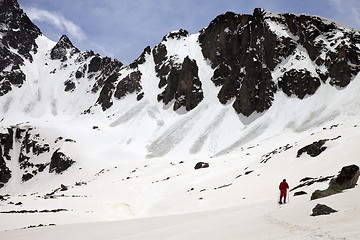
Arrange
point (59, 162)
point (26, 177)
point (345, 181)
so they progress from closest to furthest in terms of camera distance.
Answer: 1. point (345, 181)
2. point (59, 162)
3. point (26, 177)

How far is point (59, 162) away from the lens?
8688 cm

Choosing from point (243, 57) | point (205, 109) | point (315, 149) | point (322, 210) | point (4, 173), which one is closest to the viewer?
point (322, 210)

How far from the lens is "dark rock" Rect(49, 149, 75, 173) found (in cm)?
8556

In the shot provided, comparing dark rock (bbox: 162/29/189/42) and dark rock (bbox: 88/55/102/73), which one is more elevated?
dark rock (bbox: 88/55/102/73)

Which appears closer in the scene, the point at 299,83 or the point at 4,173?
the point at 4,173

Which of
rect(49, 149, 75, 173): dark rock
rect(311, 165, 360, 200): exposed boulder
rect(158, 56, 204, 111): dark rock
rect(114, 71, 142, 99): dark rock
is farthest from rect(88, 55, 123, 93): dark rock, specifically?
rect(311, 165, 360, 200): exposed boulder

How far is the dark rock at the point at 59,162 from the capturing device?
85562 mm

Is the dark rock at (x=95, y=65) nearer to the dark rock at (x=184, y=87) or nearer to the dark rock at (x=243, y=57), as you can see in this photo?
the dark rock at (x=184, y=87)

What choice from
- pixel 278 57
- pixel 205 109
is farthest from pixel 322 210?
pixel 278 57

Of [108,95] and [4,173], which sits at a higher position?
[108,95]

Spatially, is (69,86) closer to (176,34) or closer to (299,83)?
(176,34)

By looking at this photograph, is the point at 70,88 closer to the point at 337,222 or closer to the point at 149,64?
the point at 149,64

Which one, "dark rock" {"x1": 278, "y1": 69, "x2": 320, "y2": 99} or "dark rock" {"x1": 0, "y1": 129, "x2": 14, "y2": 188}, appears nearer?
"dark rock" {"x1": 0, "y1": 129, "x2": 14, "y2": 188}

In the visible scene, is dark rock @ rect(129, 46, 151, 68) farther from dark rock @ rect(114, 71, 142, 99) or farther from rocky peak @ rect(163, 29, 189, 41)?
dark rock @ rect(114, 71, 142, 99)
